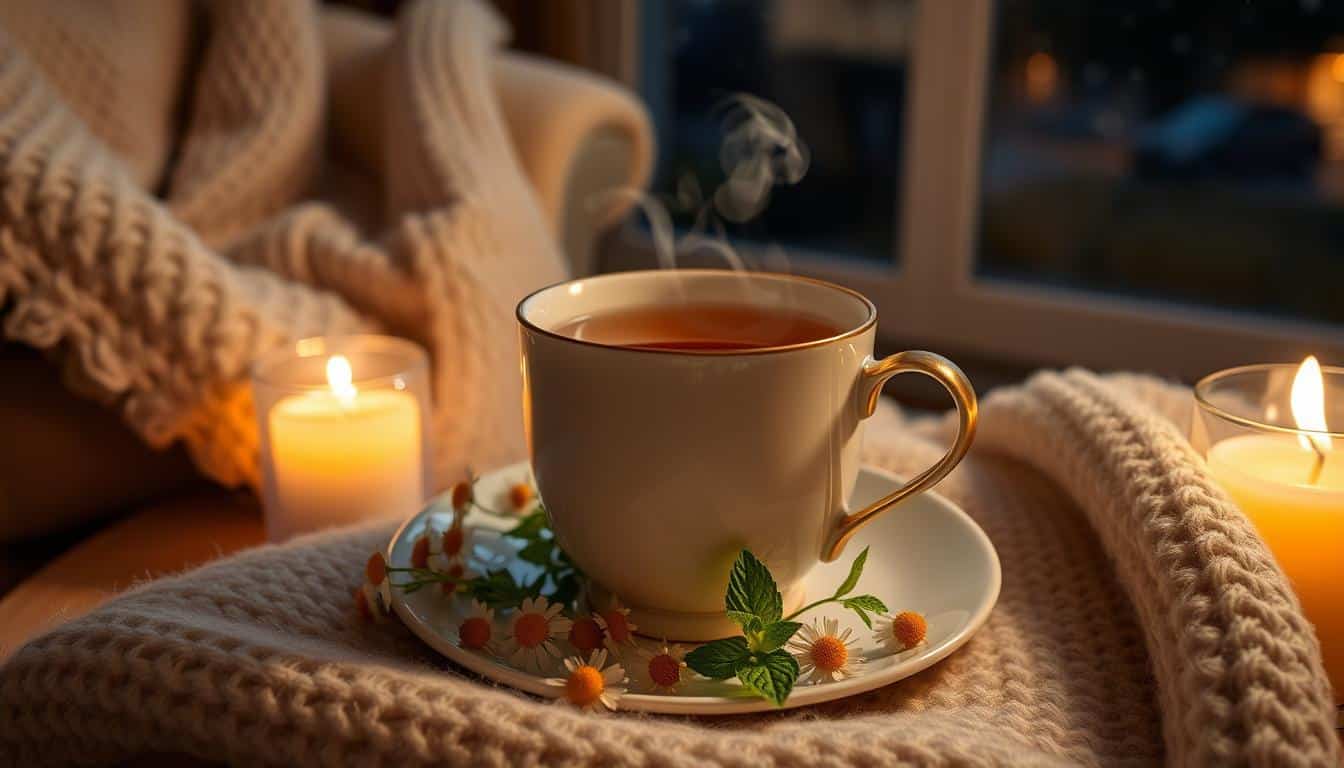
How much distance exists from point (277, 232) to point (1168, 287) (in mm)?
1633

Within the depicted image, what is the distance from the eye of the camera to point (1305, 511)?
603mm

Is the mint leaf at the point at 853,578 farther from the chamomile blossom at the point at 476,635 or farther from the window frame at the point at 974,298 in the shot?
the window frame at the point at 974,298

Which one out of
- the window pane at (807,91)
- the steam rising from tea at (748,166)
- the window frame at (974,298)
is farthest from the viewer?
the window pane at (807,91)

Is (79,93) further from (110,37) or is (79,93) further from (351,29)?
(351,29)

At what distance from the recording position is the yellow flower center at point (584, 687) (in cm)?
53

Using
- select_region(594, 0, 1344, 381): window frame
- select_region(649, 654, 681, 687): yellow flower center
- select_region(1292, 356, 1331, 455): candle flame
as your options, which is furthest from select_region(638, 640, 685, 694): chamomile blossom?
select_region(594, 0, 1344, 381): window frame

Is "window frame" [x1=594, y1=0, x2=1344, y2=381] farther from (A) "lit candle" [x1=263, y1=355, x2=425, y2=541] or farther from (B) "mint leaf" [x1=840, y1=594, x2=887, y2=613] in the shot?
(B) "mint leaf" [x1=840, y1=594, x2=887, y2=613]

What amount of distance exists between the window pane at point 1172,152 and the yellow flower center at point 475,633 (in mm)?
1772

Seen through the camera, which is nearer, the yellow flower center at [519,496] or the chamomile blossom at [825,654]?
the chamomile blossom at [825,654]

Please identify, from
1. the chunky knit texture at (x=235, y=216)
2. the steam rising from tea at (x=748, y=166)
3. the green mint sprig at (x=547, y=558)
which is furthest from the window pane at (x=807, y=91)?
the green mint sprig at (x=547, y=558)

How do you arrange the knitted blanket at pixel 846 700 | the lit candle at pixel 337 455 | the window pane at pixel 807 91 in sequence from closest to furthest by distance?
1. the knitted blanket at pixel 846 700
2. the lit candle at pixel 337 455
3. the window pane at pixel 807 91

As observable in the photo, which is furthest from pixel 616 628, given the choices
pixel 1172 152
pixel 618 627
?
pixel 1172 152

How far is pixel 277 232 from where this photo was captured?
1.16m

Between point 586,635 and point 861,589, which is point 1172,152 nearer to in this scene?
point 861,589
